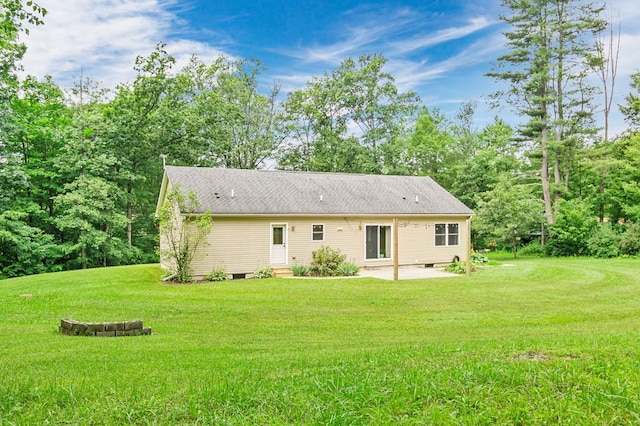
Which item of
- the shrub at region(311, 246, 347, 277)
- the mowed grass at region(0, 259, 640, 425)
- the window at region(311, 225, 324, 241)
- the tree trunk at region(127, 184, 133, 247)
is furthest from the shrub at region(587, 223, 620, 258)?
the tree trunk at region(127, 184, 133, 247)

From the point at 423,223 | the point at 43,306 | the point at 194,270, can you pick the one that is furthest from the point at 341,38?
the point at 43,306

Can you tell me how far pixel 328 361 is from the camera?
16.1ft

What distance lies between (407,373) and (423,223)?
645 inches

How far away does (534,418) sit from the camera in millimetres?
3102

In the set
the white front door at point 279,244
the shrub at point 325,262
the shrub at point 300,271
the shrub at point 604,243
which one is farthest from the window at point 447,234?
the shrub at point 604,243

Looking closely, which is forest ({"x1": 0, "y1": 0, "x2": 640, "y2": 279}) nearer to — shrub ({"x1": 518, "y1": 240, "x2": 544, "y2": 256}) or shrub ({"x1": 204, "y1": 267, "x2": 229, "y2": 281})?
shrub ({"x1": 518, "y1": 240, "x2": 544, "y2": 256})

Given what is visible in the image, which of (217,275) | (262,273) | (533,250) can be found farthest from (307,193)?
(533,250)

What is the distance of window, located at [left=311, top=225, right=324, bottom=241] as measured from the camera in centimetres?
1796

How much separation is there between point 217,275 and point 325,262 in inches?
163

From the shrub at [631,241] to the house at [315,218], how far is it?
9172mm

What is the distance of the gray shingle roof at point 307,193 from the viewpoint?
56.0 ft

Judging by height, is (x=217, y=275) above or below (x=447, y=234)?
below

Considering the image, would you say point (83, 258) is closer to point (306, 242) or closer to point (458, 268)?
point (306, 242)

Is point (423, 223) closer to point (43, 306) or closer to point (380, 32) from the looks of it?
point (380, 32)
